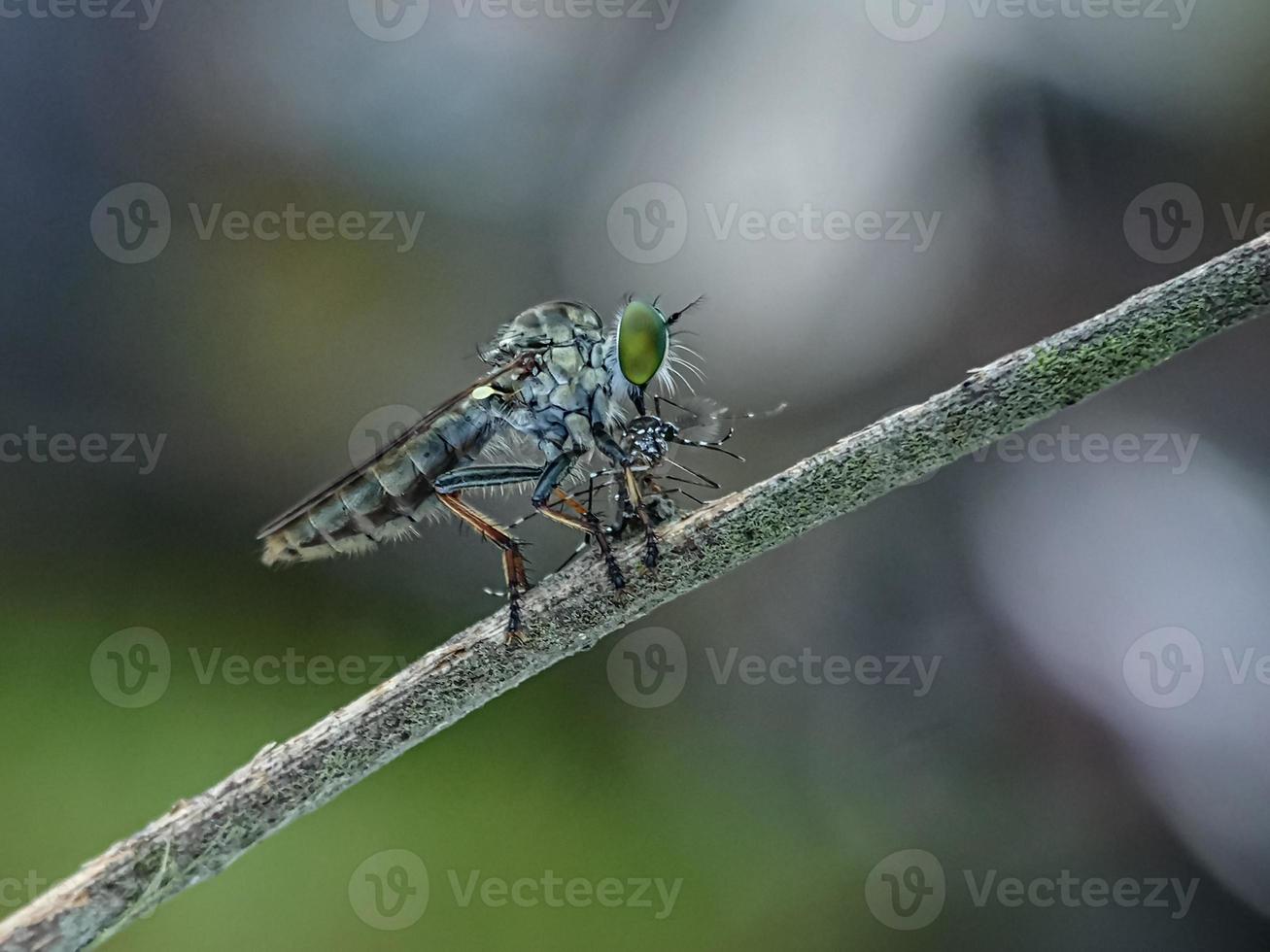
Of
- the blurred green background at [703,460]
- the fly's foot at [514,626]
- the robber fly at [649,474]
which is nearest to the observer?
the fly's foot at [514,626]

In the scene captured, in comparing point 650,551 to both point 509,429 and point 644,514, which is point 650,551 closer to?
point 644,514

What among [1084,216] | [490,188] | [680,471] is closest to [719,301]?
[490,188]

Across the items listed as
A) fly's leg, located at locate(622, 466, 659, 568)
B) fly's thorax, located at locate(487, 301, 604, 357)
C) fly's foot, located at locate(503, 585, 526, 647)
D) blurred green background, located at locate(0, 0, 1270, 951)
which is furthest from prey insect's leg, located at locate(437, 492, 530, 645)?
blurred green background, located at locate(0, 0, 1270, 951)

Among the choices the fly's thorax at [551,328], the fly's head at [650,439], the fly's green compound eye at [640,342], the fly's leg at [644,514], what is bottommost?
the fly's leg at [644,514]

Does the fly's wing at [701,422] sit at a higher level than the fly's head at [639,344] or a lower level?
lower

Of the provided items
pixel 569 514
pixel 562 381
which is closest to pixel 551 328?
pixel 562 381

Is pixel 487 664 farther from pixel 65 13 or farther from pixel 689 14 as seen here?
pixel 65 13

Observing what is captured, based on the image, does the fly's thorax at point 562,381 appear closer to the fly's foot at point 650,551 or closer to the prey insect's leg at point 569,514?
the prey insect's leg at point 569,514

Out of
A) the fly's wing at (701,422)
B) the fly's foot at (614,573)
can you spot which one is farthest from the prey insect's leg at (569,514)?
the fly's wing at (701,422)
